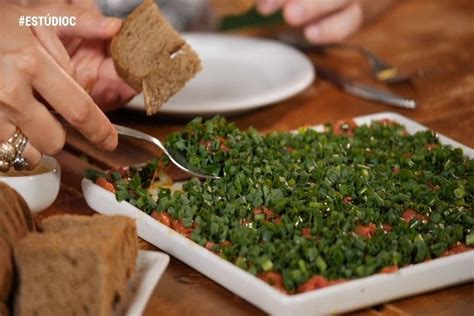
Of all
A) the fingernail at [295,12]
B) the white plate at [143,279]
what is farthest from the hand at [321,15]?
the white plate at [143,279]

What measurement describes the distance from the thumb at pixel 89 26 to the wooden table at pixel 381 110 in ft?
0.79

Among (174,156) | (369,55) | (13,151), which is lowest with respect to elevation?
(369,55)

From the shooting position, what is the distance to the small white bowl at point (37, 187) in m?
1.49

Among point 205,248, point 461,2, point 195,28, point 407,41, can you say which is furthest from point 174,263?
point 461,2

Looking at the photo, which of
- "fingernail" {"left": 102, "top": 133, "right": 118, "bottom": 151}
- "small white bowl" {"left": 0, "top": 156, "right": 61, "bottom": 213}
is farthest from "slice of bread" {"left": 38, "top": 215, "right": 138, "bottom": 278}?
"fingernail" {"left": 102, "top": 133, "right": 118, "bottom": 151}

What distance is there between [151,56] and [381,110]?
2.01ft

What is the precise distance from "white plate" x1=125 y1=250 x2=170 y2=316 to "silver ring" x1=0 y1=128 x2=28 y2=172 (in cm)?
37

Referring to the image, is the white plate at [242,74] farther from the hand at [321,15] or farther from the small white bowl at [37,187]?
the small white bowl at [37,187]

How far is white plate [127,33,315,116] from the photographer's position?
6.59 ft

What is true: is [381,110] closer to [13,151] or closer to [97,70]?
[97,70]

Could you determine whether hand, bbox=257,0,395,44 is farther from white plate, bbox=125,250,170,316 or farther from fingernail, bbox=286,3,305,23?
white plate, bbox=125,250,170,316

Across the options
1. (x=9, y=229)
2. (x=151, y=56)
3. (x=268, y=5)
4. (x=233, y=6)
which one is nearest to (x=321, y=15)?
(x=268, y=5)

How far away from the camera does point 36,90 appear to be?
4.90ft

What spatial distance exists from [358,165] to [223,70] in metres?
0.86
